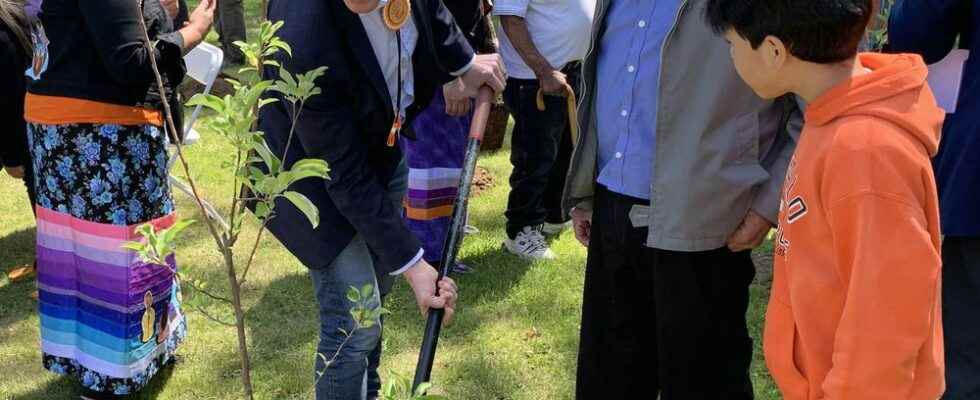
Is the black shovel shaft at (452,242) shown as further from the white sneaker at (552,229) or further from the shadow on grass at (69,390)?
the white sneaker at (552,229)

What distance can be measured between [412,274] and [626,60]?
2.44 feet

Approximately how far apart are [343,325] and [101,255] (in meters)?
1.11

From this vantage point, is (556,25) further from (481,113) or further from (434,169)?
(481,113)

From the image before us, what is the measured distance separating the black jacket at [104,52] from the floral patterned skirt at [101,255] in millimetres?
123

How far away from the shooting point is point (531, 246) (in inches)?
182

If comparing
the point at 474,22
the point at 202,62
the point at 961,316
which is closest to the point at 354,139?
the point at 961,316

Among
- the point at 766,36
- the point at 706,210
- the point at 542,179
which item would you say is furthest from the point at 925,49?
the point at 542,179

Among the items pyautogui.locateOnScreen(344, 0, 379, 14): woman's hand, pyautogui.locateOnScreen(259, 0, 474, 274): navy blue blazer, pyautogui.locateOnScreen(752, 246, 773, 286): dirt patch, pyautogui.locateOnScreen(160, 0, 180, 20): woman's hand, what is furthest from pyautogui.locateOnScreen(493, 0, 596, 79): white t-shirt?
pyautogui.locateOnScreen(344, 0, 379, 14): woman's hand

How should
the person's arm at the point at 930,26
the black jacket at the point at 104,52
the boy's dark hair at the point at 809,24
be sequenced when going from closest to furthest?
the boy's dark hair at the point at 809,24 < the person's arm at the point at 930,26 < the black jacket at the point at 104,52

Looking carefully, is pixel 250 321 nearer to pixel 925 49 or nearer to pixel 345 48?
pixel 345 48

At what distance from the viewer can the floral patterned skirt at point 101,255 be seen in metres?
3.03

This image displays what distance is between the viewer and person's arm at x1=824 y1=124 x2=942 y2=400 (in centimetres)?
150

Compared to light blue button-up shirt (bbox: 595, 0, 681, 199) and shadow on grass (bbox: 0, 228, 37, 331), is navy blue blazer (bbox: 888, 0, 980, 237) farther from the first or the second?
shadow on grass (bbox: 0, 228, 37, 331)

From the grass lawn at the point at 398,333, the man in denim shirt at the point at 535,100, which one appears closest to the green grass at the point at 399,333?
the grass lawn at the point at 398,333
